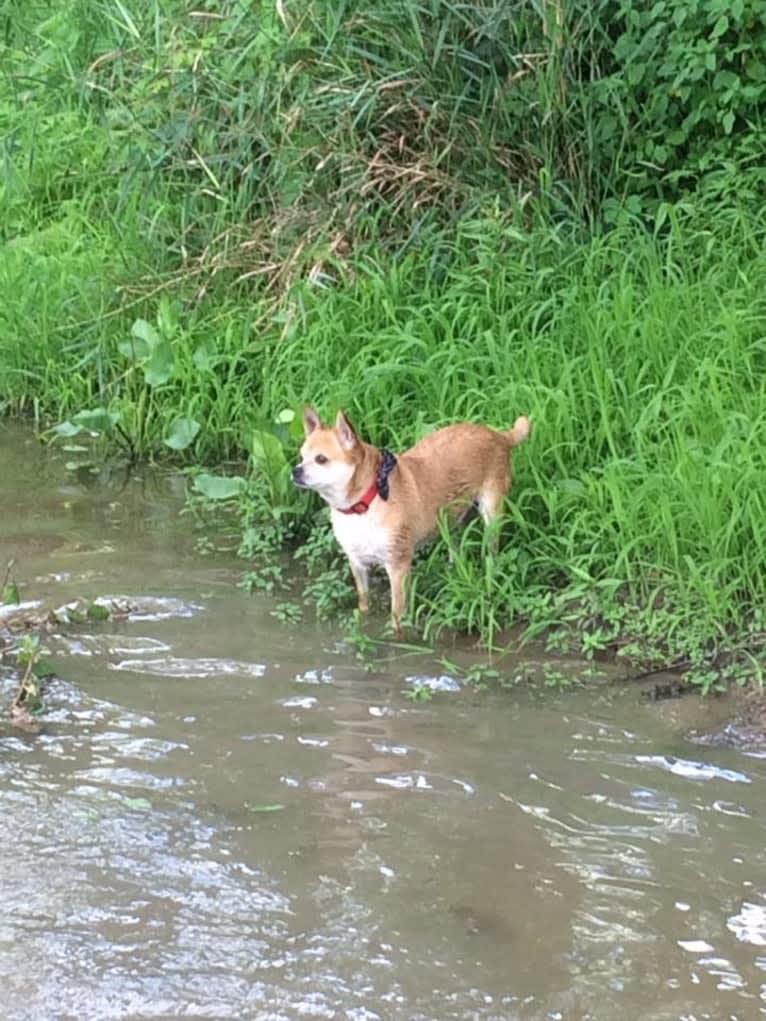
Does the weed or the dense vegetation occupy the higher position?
the dense vegetation

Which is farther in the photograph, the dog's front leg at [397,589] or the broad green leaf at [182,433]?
the broad green leaf at [182,433]

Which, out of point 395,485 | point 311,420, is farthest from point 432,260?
point 395,485

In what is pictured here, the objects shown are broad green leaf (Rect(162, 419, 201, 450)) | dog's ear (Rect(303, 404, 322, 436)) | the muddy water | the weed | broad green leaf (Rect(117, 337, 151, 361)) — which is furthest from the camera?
broad green leaf (Rect(117, 337, 151, 361))

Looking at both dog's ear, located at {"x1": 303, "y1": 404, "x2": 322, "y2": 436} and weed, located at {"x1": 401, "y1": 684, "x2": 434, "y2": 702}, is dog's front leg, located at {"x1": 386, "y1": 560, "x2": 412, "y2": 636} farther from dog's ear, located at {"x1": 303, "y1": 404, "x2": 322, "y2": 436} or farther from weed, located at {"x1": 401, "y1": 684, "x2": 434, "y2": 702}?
dog's ear, located at {"x1": 303, "y1": 404, "x2": 322, "y2": 436}

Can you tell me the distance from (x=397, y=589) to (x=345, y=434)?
65 cm

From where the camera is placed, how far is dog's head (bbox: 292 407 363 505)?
5.63m

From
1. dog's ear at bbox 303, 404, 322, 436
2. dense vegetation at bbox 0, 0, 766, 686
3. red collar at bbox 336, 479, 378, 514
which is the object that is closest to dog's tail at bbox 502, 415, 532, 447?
dense vegetation at bbox 0, 0, 766, 686

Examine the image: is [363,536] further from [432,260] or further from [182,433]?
[432,260]

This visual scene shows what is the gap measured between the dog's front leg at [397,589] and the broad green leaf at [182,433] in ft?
6.75

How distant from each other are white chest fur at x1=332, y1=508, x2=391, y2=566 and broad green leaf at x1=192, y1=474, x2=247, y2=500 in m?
1.13

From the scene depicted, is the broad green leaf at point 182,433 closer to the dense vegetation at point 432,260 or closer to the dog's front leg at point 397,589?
the dense vegetation at point 432,260

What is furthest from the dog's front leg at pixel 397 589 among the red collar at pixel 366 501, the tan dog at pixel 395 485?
the red collar at pixel 366 501

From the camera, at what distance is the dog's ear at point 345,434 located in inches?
223

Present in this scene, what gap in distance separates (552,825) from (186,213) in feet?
16.8
